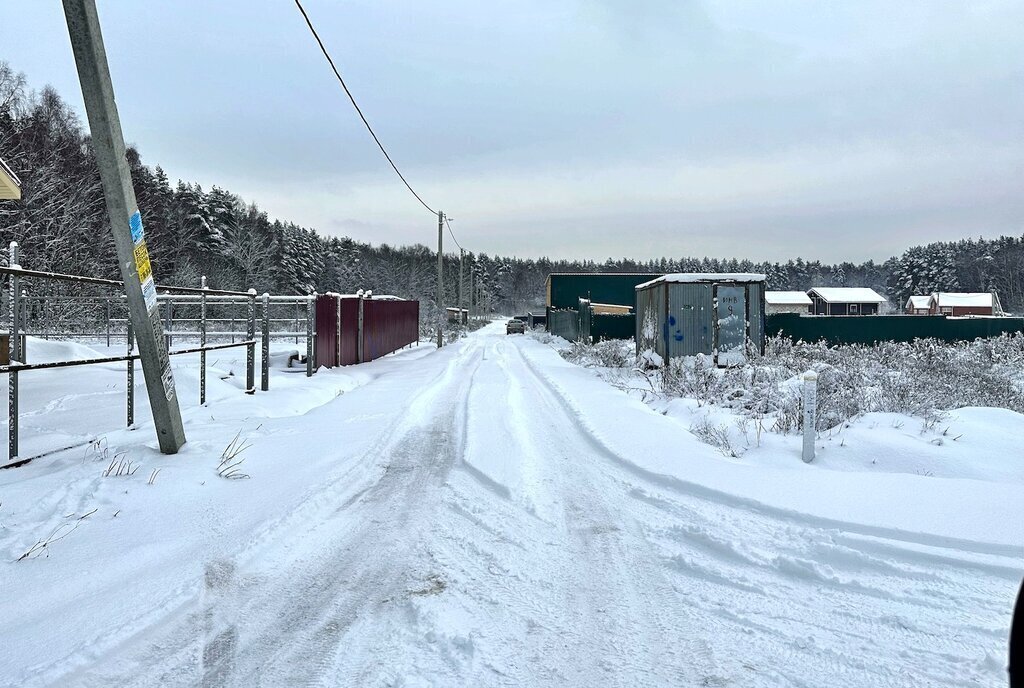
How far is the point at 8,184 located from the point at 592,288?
5243cm

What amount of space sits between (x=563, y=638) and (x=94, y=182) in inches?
1864

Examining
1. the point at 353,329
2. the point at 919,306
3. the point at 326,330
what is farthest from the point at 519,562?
the point at 919,306

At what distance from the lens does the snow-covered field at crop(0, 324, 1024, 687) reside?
2816 mm

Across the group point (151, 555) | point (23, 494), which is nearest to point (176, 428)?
point (23, 494)

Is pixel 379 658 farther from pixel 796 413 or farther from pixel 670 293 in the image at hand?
pixel 670 293

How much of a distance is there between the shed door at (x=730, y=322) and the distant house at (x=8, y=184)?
50.3ft

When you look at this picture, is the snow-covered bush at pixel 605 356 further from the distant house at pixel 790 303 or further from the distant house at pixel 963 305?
the distant house at pixel 963 305

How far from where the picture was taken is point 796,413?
26.2 feet

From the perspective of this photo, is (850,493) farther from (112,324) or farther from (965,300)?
(965,300)

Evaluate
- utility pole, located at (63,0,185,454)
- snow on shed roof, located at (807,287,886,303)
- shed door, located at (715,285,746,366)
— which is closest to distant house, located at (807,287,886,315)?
snow on shed roof, located at (807,287,886,303)

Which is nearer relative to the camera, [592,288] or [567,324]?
[567,324]

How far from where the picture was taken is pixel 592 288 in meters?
60.8

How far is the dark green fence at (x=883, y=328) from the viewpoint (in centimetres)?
2473

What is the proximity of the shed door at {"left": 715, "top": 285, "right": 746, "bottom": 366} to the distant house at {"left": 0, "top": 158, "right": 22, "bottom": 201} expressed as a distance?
15326 mm
